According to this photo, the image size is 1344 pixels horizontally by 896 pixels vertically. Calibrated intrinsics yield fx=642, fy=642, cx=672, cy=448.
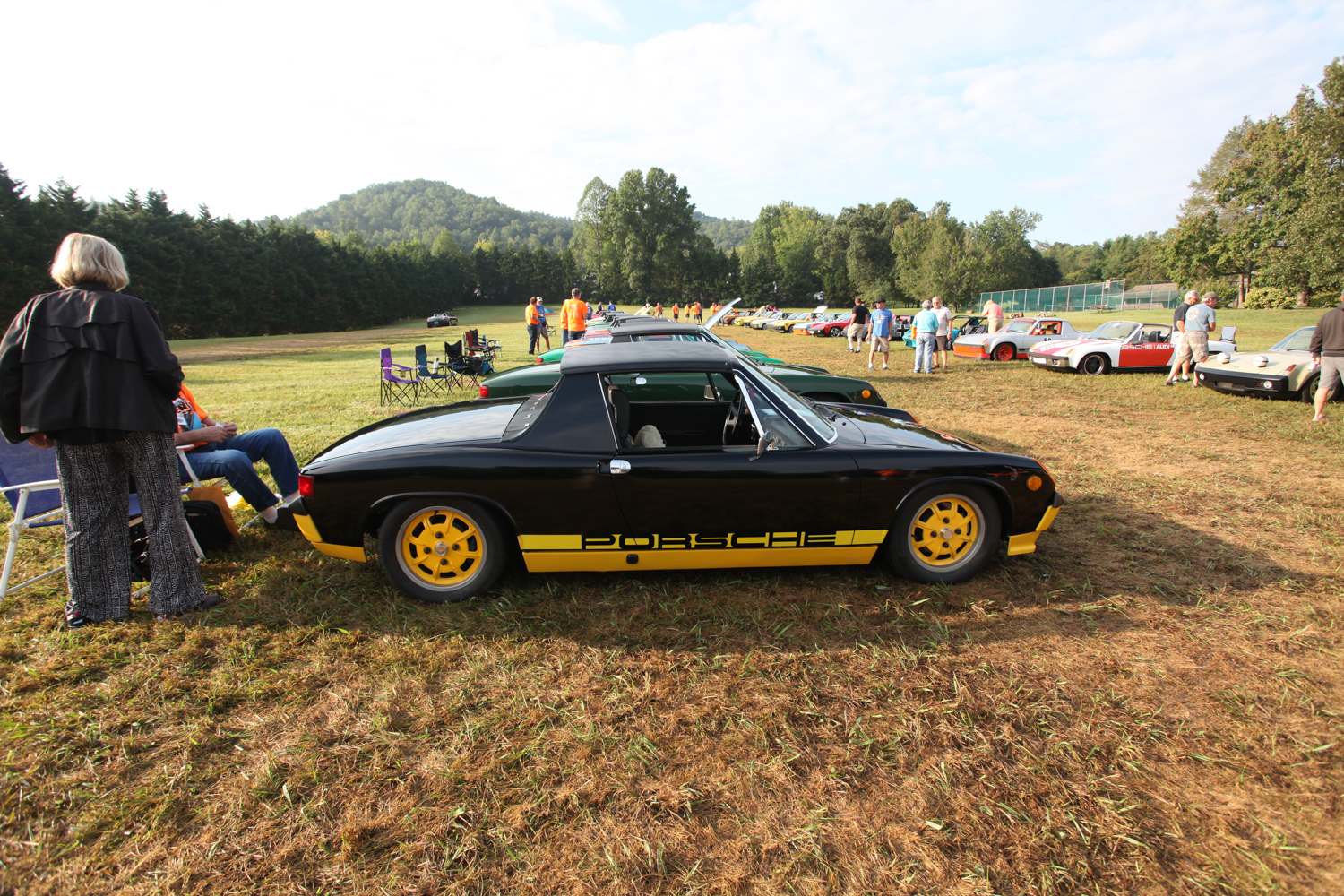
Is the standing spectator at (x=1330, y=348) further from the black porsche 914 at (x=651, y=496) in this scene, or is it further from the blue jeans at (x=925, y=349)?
the blue jeans at (x=925, y=349)

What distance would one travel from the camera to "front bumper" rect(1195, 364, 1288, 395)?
9938mm

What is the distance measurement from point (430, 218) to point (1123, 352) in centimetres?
17681

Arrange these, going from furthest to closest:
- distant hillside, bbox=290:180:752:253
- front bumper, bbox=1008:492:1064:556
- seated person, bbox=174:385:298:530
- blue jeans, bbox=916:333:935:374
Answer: distant hillside, bbox=290:180:752:253
blue jeans, bbox=916:333:935:374
seated person, bbox=174:385:298:530
front bumper, bbox=1008:492:1064:556

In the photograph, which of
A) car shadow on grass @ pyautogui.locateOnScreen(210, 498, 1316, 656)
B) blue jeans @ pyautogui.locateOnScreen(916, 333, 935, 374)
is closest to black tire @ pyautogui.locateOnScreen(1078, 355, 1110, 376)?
blue jeans @ pyautogui.locateOnScreen(916, 333, 935, 374)

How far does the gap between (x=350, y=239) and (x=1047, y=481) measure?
74.4 metres

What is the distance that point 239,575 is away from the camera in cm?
394

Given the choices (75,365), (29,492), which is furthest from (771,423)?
(29,492)

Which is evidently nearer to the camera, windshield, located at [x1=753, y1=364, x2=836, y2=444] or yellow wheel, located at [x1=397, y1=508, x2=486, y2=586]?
yellow wheel, located at [x1=397, y1=508, x2=486, y2=586]

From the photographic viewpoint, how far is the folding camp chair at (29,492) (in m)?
3.52

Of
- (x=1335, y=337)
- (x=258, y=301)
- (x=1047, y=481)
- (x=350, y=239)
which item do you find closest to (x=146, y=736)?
(x=1047, y=481)

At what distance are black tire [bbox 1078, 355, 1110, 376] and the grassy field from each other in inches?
449

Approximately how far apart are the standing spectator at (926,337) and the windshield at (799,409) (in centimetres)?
1211

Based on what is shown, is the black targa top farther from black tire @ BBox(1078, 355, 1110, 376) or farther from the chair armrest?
black tire @ BBox(1078, 355, 1110, 376)

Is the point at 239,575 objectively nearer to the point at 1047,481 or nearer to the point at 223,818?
the point at 223,818
